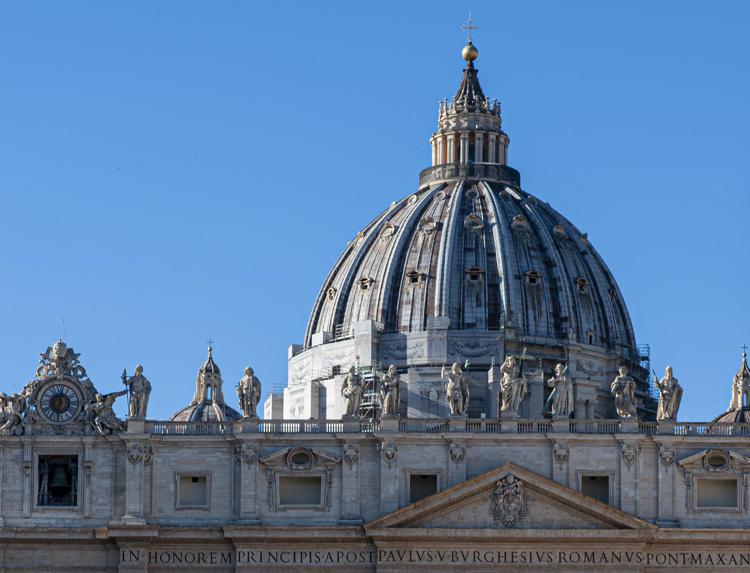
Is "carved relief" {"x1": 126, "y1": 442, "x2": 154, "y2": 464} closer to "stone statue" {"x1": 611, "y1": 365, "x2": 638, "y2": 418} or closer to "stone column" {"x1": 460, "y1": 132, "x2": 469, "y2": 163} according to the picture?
"stone statue" {"x1": 611, "y1": 365, "x2": 638, "y2": 418}

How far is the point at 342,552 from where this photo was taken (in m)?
142

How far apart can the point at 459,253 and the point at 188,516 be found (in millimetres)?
48530

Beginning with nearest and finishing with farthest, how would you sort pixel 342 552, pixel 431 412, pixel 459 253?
1. pixel 342 552
2. pixel 431 412
3. pixel 459 253

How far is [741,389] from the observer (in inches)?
6437

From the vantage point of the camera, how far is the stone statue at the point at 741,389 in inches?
6417

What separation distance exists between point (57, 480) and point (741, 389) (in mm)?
39558

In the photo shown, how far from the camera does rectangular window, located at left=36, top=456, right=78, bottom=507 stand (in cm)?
14375

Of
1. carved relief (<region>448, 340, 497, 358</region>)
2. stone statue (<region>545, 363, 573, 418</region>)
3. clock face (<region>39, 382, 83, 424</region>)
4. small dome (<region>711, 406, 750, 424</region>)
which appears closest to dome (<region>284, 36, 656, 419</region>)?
carved relief (<region>448, 340, 497, 358</region>)

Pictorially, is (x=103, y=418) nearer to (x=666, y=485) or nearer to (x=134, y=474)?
(x=134, y=474)

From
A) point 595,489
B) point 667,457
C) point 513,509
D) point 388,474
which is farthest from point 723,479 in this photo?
point 388,474

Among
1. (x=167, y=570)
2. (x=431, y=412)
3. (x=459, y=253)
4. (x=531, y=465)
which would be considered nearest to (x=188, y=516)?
(x=167, y=570)

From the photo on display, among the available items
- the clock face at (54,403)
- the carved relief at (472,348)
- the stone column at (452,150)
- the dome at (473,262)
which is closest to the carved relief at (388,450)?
the clock face at (54,403)

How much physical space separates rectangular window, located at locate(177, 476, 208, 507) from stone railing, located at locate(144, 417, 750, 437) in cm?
210

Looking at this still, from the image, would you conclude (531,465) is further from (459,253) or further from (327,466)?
(459,253)
